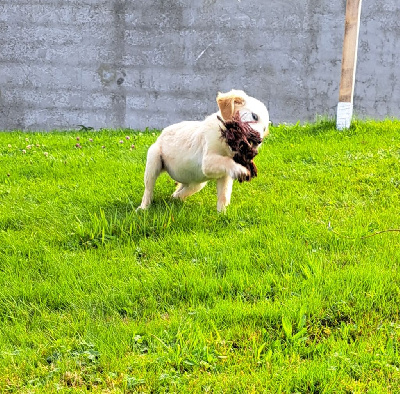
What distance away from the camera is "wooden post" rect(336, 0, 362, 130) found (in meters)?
7.63

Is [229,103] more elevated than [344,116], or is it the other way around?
[229,103]

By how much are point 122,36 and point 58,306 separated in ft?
27.0

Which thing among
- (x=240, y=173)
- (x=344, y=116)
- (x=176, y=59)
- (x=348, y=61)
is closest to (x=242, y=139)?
(x=240, y=173)

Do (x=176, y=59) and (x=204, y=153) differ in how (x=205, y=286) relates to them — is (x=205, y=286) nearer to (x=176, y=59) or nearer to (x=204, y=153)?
(x=204, y=153)

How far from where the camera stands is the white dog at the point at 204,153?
4.50 meters

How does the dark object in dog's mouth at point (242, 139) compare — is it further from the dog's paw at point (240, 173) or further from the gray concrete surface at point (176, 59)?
the gray concrete surface at point (176, 59)

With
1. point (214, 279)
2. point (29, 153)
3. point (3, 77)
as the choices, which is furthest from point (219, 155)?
point (3, 77)

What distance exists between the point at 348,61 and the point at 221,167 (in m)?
4.20

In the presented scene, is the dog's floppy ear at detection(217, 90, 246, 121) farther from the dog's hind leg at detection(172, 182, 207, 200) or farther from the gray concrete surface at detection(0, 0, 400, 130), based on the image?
Answer: the gray concrete surface at detection(0, 0, 400, 130)

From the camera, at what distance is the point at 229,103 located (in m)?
4.50

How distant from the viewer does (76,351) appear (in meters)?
2.90

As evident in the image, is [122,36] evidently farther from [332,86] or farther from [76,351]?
[76,351]

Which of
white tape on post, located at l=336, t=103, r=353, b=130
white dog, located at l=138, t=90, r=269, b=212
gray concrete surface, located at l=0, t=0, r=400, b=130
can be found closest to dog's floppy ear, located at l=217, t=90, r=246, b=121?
white dog, located at l=138, t=90, r=269, b=212

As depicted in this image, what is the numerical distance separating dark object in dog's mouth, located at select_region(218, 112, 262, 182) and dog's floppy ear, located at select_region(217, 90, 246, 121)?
8 centimetres
